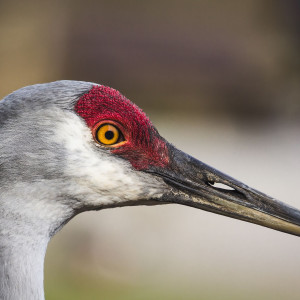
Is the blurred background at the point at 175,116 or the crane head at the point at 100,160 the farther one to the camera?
the blurred background at the point at 175,116

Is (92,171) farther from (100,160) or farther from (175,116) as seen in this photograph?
(175,116)

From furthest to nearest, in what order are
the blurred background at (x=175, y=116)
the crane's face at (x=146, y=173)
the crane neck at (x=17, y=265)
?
the blurred background at (x=175, y=116), the crane's face at (x=146, y=173), the crane neck at (x=17, y=265)

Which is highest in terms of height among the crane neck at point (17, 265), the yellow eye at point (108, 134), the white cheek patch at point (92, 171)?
the yellow eye at point (108, 134)

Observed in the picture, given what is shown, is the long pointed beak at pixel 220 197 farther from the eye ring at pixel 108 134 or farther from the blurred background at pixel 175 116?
the blurred background at pixel 175 116

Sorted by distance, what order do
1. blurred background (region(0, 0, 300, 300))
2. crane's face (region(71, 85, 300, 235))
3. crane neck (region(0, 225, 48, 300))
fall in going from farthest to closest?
blurred background (region(0, 0, 300, 300)) < crane's face (region(71, 85, 300, 235)) < crane neck (region(0, 225, 48, 300))

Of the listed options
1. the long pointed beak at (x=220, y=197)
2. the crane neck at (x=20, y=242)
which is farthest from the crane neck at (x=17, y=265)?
the long pointed beak at (x=220, y=197)

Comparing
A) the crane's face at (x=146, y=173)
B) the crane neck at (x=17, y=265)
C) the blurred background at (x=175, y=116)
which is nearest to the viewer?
the crane neck at (x=17, y=265)

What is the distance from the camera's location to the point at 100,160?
2.38 metres

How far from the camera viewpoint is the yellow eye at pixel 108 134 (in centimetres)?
241

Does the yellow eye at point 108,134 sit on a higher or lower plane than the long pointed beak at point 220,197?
higher

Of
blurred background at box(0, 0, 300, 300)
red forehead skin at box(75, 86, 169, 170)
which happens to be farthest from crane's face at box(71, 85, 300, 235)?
blurred background at box(0, 0, 300, 300)

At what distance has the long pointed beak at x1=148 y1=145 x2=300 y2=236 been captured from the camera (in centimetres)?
245

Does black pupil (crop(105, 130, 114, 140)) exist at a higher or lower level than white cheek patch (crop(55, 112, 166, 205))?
higher

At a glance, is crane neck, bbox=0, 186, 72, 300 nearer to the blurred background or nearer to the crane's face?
the crane's face
